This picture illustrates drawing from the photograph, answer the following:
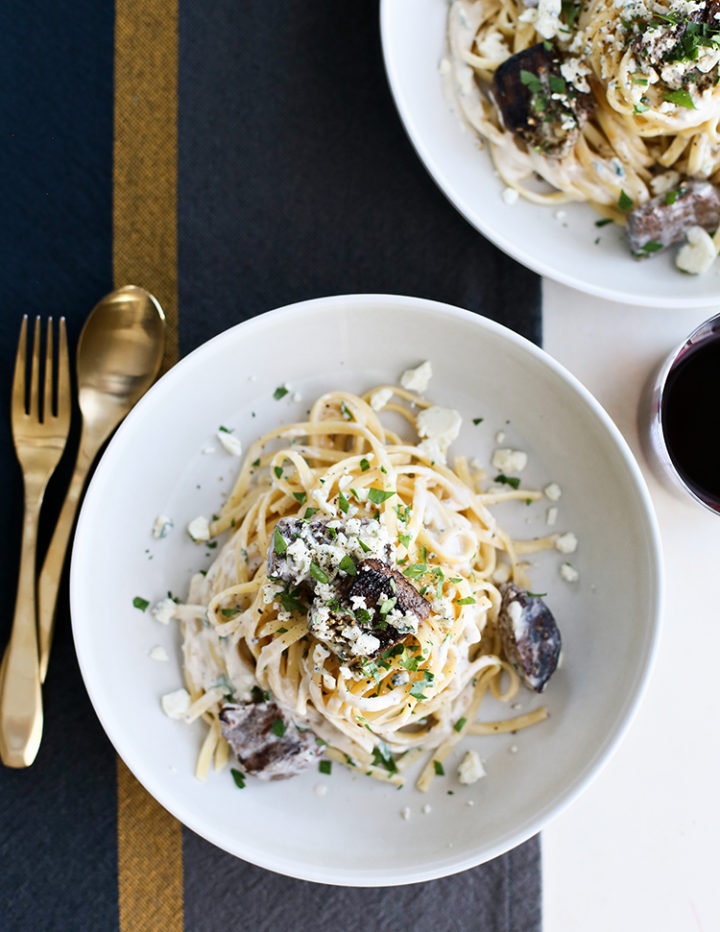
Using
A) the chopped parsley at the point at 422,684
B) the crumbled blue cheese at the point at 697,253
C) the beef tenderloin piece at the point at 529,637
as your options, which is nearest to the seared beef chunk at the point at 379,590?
the chopped parsley at the point at 422,684

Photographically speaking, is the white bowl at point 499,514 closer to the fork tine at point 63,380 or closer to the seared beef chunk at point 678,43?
the fork tine at point 63,380

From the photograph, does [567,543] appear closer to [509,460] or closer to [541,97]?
[509,460]

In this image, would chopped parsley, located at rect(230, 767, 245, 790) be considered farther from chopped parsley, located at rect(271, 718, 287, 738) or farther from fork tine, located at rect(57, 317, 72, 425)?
fork tine, located at rect(57, 317, 72, 425)

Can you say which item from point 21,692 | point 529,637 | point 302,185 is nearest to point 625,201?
point 302,185

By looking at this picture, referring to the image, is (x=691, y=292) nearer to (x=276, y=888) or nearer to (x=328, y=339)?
(x=328, y=339)

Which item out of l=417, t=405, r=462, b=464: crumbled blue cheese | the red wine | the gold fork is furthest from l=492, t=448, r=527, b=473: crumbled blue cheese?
the gold fork

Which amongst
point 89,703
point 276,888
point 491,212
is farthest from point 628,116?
point 276,888
